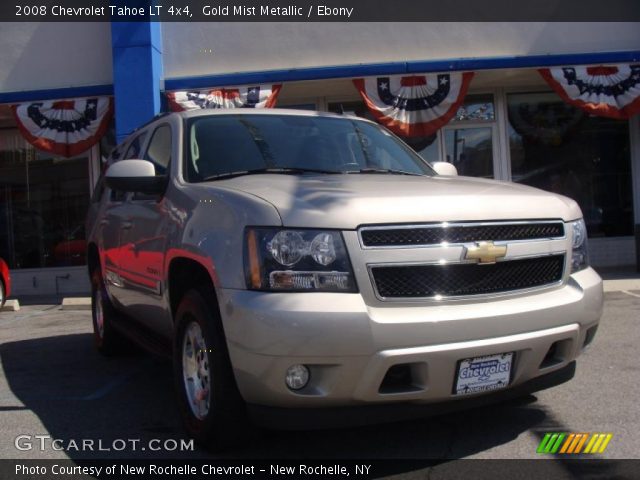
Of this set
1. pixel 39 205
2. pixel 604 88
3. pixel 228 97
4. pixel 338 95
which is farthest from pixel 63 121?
pixel 604 88

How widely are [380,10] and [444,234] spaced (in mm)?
8739

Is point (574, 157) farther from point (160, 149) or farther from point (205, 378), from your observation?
point (205, 378)

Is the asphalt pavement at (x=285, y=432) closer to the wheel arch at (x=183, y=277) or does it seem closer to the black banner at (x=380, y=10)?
the wheel arch at (x=183, y=277)

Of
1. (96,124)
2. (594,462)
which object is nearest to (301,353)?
(594,462)

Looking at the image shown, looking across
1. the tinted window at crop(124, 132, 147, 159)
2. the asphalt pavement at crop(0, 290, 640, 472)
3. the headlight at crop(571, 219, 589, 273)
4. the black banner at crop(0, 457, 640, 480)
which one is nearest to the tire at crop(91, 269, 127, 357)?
the asphalt pavement at crop(0, 290, 640, 472)

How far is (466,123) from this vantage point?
39.9ft

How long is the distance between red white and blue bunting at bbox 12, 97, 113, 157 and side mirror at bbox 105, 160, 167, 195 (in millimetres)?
7223

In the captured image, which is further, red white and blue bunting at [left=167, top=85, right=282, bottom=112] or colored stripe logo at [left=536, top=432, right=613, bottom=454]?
red white and blue bunting at [left=167, top=85, right=282, bottom=112]

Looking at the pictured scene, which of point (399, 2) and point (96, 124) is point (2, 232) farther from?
point (399, 2)

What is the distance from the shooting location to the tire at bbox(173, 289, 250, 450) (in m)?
3.32

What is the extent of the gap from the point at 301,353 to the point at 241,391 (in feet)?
1.41

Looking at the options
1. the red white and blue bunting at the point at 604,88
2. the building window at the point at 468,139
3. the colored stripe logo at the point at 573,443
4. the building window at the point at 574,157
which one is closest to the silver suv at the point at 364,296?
the colored stripe logo at the point at 573,443

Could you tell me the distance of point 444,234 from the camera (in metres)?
3.24

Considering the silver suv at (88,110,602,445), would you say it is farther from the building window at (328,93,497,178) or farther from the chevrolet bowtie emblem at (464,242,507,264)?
the building window at (328,93,497,178)
